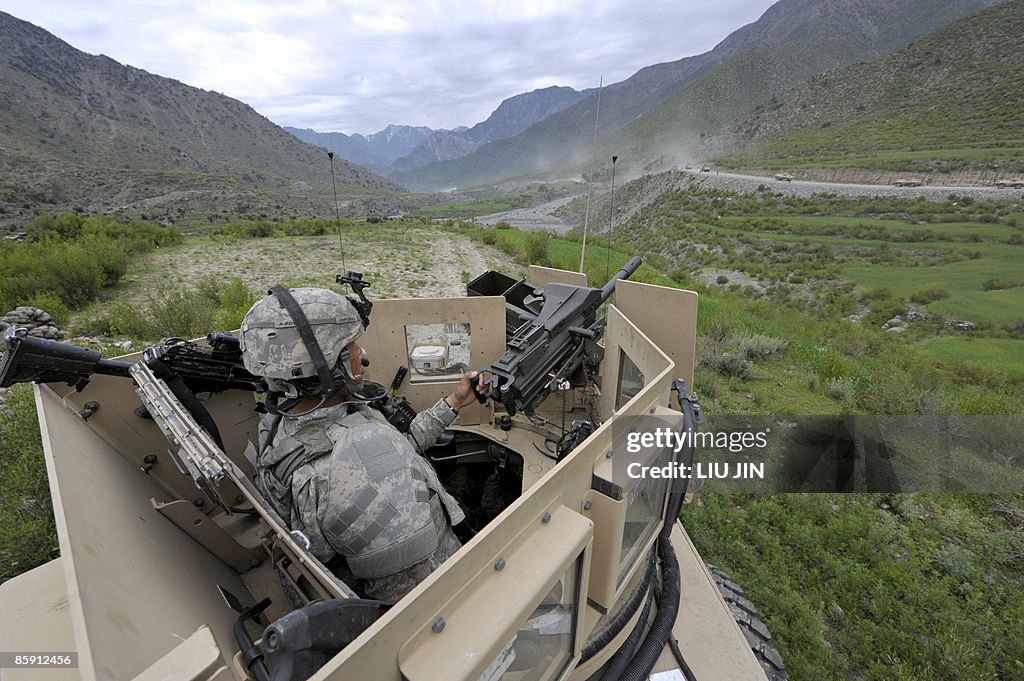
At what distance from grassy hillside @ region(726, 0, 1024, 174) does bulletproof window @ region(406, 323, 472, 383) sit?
45740mm

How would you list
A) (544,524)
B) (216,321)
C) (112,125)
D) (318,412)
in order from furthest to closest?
1. (112,125)
2. (216,321)
3. (318,412)
4. (544,524)

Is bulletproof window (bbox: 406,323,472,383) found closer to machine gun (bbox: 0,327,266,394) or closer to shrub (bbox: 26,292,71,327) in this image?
machine gun (bbox: 0,327,266,394)

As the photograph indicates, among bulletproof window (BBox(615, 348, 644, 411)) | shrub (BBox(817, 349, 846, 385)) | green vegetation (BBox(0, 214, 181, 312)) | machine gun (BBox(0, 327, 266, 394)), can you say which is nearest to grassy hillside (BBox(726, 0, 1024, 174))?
shrub (BBox(817, 349, 846, 385))

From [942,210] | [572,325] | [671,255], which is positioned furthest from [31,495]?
[942,210]

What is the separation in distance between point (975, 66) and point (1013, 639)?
67.7 meters

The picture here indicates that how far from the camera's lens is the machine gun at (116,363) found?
7.13ft

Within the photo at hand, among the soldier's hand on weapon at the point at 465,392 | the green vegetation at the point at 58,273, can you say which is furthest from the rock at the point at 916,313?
the green vegetation at the point at 58,273

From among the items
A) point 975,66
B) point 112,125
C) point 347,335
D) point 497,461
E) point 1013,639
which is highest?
point 112,125

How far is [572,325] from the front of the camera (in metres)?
3.58

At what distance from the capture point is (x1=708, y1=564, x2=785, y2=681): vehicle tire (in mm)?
2645

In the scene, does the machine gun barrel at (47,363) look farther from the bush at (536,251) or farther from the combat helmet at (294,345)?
the bush at (536,251)

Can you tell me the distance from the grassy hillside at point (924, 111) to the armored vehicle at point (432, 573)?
150ft

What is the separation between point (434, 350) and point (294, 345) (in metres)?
2.28

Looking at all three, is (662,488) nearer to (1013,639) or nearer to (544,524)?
(544,524)
